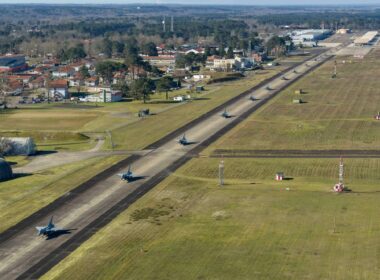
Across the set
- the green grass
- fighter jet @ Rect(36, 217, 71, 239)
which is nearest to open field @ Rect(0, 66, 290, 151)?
the green grass

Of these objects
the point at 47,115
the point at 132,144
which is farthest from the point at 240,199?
the point at 47,115

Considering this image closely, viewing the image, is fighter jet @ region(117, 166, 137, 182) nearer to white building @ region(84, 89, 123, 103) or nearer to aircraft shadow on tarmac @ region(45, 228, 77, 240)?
aircraft shadow on tarmac @ region(45, 228, 77, 240)

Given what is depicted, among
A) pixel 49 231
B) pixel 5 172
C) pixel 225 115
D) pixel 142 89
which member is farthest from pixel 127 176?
pixel 142 89

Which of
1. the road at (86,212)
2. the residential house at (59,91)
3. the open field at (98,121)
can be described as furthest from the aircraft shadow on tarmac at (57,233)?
the residential house at (59,91)

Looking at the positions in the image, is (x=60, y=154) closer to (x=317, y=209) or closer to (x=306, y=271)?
(x=317, y=209)

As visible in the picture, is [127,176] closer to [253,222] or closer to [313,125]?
[253,222]
